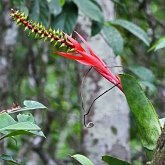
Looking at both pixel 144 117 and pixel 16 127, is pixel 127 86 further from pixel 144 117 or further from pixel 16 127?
pixel 16 127

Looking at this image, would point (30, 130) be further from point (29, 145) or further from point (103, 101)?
point (29, 145)

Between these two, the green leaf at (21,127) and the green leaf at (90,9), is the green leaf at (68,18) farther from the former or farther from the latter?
the green leaf at (21,127)

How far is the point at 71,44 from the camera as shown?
0.81 meters

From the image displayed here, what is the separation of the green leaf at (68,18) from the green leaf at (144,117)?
0.84m

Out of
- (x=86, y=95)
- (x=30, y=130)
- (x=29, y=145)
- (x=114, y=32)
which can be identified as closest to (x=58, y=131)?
(x=29, y=145)

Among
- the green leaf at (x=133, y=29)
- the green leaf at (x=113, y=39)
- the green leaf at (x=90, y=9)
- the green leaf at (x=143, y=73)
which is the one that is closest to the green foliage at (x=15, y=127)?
the green leaf at (x=90, y=9)

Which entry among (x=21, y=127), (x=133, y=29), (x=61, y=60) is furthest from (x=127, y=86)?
(x=61, y=60)

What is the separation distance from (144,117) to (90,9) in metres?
0.82

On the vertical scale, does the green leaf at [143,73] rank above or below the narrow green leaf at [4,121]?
below

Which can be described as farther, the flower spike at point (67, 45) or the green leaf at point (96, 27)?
the green leaf at point (96, 27)

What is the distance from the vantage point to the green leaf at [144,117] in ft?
2.67

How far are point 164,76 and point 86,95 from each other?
105 cm

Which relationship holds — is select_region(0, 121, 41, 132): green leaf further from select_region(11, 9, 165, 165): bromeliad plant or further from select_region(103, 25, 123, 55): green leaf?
select_region(103, 25, 123, 55): green leaf

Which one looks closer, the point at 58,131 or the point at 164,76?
the point at 164,76
